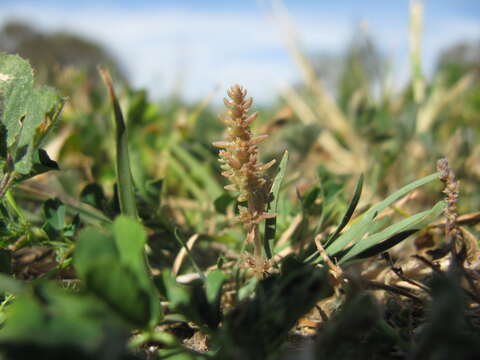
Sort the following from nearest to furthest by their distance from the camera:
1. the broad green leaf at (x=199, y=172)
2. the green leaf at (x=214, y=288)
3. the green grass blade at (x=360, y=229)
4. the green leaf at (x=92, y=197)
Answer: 1. the green leaf at (x=214, y=288)
2. the green grass blade at (x=360, y=229)
3. the green leaf at (x=92, y=197)
4. the broad green leaf at (x=199, y=172)

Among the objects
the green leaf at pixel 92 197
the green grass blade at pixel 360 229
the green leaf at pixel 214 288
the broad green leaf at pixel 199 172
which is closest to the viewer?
the green leaf at pixel 214 288

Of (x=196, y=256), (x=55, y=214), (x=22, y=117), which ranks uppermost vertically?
(x=22, y=117)

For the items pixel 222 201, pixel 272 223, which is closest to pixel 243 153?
pixel 272 223

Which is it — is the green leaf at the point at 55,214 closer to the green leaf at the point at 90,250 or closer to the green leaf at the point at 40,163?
the green leaf at the point at 40,163

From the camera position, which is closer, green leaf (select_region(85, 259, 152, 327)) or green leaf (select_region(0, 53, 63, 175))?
green leaf (select_region(85, 259, 152, 327))

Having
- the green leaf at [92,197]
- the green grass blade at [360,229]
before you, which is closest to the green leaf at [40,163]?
the green leaf at [92,197]

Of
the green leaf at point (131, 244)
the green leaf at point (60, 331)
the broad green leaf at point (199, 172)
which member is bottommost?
the broad green leaf at point (199, 172)

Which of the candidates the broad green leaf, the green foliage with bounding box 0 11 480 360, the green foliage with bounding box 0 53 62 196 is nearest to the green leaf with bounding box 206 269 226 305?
the green foliage with bounding box 0 11 480 360

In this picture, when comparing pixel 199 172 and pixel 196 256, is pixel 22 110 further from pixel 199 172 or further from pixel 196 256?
pixel 199 172

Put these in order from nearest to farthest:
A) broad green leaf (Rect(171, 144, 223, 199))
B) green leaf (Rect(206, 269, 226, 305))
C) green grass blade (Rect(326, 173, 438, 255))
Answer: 1. green leaf (Rect(206, 269, 226, 305))
2. green grass blade (Rect(326, 173, 438, 255))
3. broad green leaf (Rect(171, 144, 223, 199))

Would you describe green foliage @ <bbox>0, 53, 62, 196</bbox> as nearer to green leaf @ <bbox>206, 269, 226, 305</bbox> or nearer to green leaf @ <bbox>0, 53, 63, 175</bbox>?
green leaf @ <bbox>0, 53, 63, 175</bbox>

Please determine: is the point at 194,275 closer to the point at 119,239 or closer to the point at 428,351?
the point at 119,239

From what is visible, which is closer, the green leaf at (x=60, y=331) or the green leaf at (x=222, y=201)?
the green leaf at (x=60, y=331)
